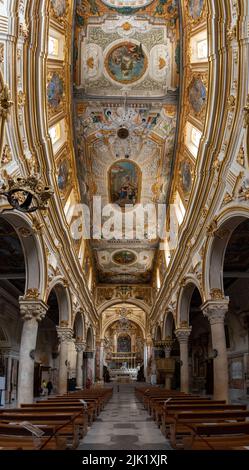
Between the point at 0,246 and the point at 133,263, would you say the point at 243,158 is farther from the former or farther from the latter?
the point at 133,263

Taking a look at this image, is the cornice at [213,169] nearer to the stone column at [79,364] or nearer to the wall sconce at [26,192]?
the wall sconce at [26,192]

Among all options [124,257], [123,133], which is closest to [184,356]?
[123,133]

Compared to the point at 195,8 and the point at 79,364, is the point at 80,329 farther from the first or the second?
the point at 195,8

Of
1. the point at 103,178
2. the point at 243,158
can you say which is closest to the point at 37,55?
the point at 243,158

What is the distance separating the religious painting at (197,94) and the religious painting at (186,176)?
3182 mm

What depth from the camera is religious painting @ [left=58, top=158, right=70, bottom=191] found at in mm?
19859

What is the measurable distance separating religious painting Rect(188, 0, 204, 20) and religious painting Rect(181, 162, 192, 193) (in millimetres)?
6377

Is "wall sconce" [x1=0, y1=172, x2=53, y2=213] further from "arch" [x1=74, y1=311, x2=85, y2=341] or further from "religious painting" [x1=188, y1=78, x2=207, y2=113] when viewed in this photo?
"arch" [x1=74, y1=311, x2=85, y2=341]

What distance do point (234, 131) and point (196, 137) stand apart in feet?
21.4

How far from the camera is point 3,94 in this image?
32.7 feet

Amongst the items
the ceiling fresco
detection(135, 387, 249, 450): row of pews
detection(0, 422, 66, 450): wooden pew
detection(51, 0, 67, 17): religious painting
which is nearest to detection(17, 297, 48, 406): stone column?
detection(135, 387, 249, 450): row of pews

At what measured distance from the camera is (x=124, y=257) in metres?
35.6

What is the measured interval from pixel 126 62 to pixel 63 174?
19.1 ft

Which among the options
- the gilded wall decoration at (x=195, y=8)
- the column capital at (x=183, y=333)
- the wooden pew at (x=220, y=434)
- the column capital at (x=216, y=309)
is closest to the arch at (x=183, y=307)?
the column capital at (x=183, y=333)
